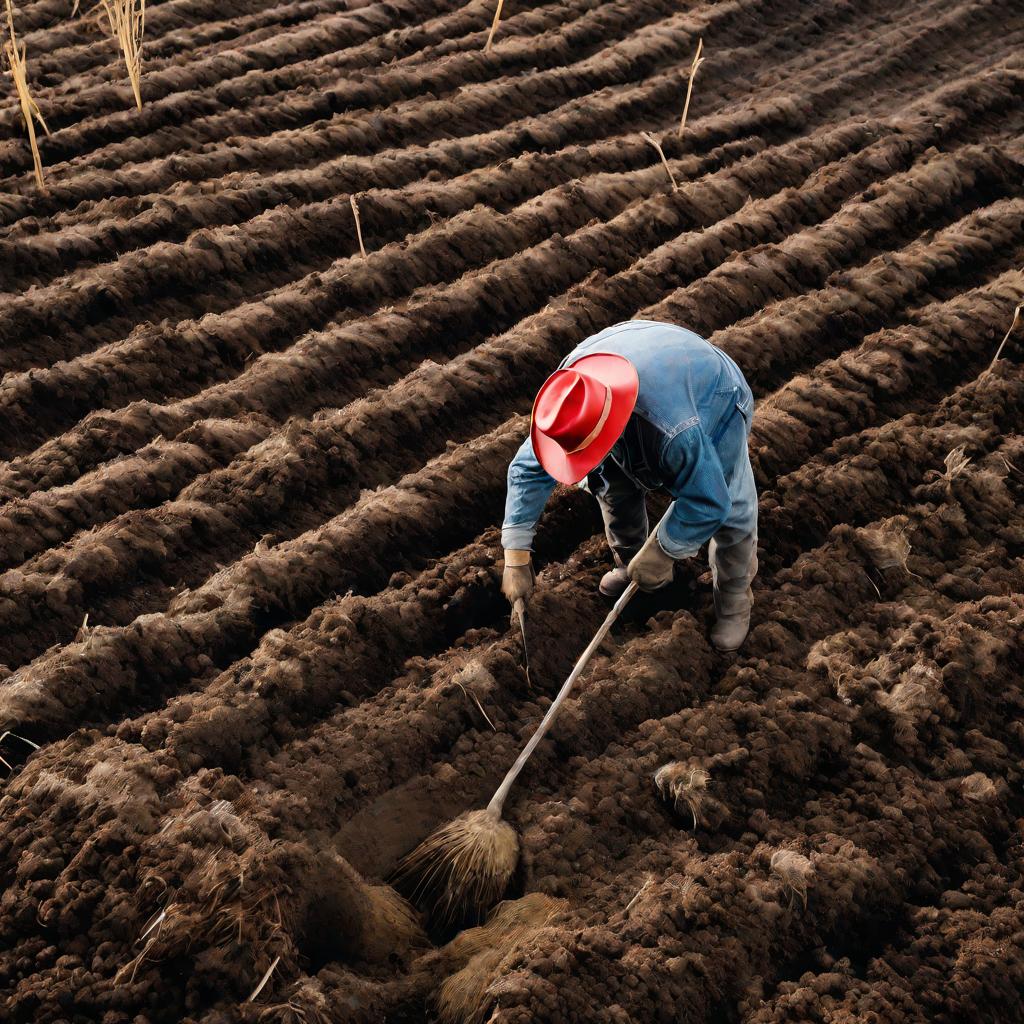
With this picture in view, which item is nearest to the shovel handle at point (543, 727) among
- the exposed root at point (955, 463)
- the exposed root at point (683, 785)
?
the exposed root at point (683, 785)

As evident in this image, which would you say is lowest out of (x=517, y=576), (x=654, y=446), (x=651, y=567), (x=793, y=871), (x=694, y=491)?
(x=793, y=871)

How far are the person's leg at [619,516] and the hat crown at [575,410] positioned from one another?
62 centimetres

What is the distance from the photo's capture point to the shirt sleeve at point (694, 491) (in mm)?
3305

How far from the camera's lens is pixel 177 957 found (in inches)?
110

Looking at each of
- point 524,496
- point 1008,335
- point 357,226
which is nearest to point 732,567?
point 524,496

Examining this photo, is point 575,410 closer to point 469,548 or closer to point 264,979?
point 469,548

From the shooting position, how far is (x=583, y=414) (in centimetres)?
312

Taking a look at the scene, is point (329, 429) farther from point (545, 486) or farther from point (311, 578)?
point (545, 486)

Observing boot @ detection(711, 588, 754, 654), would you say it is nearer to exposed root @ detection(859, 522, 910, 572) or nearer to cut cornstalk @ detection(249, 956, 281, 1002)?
exposed root @ detection(859, 522, 910, 572)

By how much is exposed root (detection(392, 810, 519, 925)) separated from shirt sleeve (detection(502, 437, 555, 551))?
1.00 meters

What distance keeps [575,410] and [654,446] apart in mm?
379

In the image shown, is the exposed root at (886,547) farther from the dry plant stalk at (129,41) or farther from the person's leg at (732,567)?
the dry plant stalk at (129,41)

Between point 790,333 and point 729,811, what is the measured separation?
2.68 m

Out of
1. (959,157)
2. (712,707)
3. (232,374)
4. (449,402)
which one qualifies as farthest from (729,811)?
(959,157)
